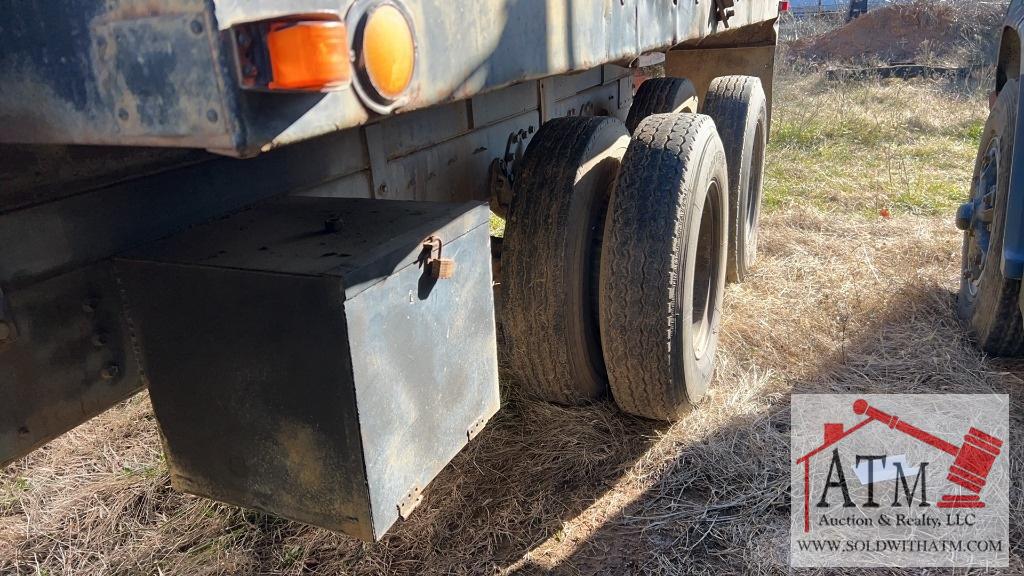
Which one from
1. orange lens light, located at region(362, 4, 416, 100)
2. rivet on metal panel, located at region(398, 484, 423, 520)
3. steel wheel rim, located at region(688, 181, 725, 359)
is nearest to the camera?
orange lens light, located at region(362, 4, 416, 100)

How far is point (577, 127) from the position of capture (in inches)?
95.7

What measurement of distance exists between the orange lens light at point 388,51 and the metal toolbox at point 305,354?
314mm

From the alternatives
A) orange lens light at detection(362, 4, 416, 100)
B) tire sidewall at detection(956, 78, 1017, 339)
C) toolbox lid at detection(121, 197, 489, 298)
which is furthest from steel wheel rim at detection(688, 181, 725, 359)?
orange lens light at detection(362, 4, 416, 100)

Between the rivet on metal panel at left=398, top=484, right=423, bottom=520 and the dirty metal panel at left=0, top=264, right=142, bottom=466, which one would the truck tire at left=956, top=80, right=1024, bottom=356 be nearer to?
the rivet on metal panel at left=398, top=484, right=423, bottom=520

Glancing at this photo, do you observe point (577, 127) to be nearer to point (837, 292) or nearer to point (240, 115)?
point (240, 115)

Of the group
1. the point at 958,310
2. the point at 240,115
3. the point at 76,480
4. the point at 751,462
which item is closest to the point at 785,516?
the point at 751,462

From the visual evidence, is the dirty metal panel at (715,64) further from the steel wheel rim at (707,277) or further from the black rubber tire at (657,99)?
the steel wheel rim at (707,277)

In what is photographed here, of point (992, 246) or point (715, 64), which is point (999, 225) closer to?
point (992, 246)

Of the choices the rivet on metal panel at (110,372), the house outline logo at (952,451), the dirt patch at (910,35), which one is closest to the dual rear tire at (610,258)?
the house outline logo at (952,451)

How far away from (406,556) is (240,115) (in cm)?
162

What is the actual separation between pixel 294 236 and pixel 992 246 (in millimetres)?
2651

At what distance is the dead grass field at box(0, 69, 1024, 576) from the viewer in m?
2.24

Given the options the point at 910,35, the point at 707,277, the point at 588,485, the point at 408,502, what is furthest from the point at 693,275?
the point at 910,35

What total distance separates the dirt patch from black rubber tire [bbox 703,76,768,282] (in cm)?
Result: 1118
